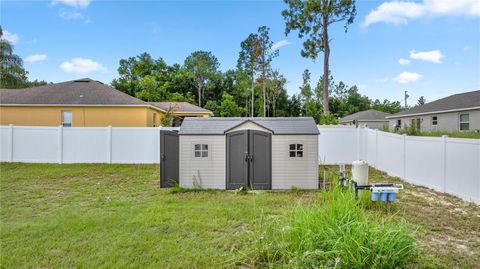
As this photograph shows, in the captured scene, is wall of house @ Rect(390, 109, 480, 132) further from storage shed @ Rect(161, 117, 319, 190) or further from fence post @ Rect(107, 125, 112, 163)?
fence post @ Rect(107, 125, 112, 163)

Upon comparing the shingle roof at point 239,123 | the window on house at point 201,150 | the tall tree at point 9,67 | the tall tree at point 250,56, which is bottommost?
the window on house at point 201,150

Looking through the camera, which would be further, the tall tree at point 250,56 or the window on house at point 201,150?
the tall tree at point 250,56

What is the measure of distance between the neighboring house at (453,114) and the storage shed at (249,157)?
923 centimetres

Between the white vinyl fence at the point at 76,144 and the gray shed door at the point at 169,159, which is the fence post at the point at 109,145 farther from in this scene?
the gray shed door at the point at 169,159

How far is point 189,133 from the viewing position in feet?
25.1

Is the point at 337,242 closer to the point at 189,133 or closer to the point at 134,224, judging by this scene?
the point at 134,224

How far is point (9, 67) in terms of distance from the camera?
26.9m

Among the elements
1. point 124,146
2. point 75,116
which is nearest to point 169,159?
point 124,146

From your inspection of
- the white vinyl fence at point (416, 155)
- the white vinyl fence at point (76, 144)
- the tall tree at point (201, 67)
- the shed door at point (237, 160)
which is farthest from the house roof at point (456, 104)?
the tall tree at point (201, 67)

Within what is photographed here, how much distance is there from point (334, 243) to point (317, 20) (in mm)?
16176

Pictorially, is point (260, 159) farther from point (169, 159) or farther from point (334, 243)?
point (334, 243)

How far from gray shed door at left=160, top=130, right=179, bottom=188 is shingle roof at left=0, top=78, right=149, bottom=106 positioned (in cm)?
841

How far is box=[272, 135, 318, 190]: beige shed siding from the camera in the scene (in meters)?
7.59

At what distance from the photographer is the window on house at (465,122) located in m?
15.9
